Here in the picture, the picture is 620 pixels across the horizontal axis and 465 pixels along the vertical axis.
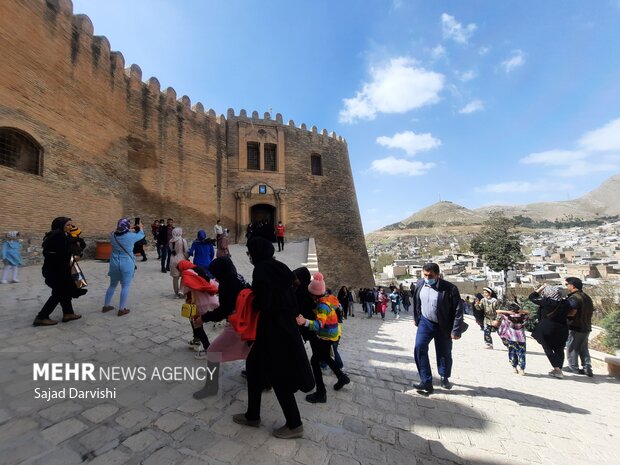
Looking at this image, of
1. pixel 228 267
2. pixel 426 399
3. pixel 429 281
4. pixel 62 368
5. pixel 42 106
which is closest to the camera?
pixel 228 267

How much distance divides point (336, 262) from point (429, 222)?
97262 millimetres

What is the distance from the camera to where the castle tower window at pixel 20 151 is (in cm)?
826

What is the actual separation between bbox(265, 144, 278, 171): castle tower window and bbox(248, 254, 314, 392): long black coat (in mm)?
18149

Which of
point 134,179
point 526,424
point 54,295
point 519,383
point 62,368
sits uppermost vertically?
point 134,179

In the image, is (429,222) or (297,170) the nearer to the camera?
(297,170)

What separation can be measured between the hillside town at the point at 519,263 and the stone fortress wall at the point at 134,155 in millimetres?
18007

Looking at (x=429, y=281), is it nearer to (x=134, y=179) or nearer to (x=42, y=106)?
(x=42, y=106)

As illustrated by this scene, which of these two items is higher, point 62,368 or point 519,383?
point 62,368

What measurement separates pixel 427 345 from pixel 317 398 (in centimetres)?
153

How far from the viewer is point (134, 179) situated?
43.7 ft

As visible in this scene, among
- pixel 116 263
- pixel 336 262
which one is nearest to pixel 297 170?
pixel 336 262

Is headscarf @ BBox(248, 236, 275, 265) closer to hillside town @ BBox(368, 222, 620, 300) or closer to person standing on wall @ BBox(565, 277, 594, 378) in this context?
person standing on wall @ BBox(565, 277, 594, 378)

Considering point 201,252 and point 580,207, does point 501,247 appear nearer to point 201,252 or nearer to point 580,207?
point 201,252

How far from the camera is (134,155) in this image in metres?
13.4
